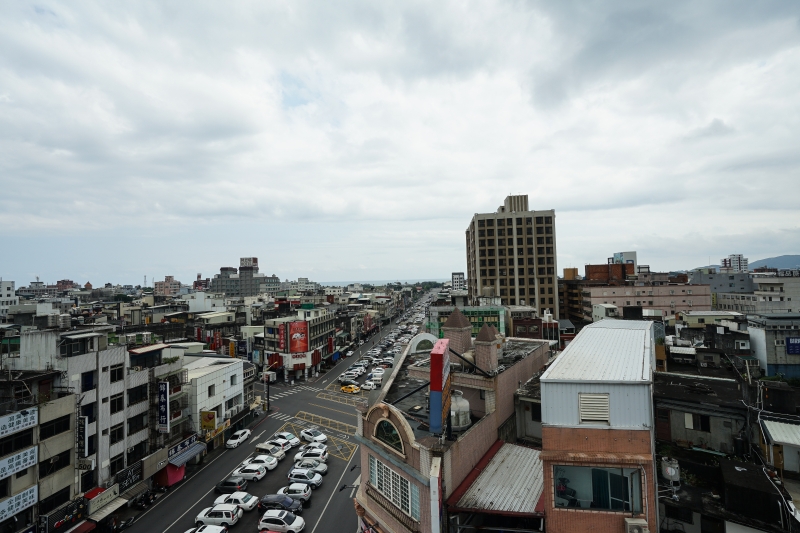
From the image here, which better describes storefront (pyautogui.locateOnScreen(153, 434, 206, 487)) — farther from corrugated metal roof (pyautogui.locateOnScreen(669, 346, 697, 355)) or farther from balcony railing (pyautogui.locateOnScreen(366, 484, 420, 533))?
corrugated metal roof (pyautogui.locateOnScreen(669, 346, 697, 355))

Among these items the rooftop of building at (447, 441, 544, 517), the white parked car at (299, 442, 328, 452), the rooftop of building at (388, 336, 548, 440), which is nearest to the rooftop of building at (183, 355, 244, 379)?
the white parked car at (299, 442, 328, 452)

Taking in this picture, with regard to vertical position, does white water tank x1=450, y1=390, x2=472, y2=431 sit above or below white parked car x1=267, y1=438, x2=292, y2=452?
above

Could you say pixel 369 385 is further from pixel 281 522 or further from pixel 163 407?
pixel 281 522

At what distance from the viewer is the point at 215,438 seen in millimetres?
42750

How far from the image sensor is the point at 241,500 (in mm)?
30938

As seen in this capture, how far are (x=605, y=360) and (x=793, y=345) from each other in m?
44.0

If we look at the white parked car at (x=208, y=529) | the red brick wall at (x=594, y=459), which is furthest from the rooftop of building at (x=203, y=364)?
the red brick wall at (x=594, y=459)

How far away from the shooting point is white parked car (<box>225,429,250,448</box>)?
43.2 m

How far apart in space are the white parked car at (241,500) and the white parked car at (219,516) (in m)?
0.97

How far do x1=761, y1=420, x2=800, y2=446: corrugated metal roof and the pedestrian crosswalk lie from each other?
56.4m

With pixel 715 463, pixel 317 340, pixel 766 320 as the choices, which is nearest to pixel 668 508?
pixel 715 463

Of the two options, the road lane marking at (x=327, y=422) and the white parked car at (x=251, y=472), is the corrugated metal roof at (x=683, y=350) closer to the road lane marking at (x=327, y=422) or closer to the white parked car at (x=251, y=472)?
the road lane marking at (x=327, y=422)

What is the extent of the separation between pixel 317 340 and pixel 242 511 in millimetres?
45508

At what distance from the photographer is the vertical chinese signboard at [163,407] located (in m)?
34.4
